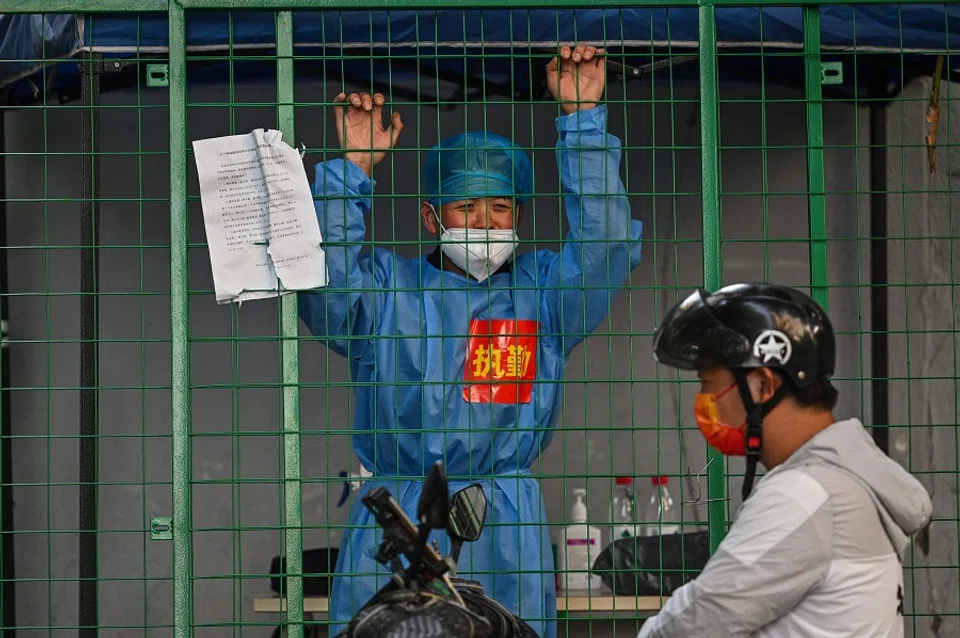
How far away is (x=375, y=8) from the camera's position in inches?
140

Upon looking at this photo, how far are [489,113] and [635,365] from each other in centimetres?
125

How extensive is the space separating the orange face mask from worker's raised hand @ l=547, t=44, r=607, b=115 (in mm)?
1252

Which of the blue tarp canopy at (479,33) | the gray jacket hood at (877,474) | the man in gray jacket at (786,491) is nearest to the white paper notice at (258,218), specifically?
the blue tarp canopy at (479,33)

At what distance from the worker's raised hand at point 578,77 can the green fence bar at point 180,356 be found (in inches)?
39.9

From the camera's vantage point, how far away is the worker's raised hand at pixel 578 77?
3.63m

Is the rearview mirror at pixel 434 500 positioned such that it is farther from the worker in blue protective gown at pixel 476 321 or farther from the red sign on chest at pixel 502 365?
the red sign on chest at pixel 502 365

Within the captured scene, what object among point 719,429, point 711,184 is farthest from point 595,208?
point 719,429

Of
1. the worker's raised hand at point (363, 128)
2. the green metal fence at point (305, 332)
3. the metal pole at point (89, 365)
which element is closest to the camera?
the worker's raised hand at point (363, 128)

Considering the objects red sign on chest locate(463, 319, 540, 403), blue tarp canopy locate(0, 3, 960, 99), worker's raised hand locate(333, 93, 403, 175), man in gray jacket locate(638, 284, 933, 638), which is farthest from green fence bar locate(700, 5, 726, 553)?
man in gray jacket locate(638, 284, 933, 638)

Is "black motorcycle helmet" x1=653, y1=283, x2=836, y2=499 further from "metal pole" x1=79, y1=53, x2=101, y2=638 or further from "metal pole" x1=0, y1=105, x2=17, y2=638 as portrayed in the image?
"metal pole" x1=0, y1=105, x2=17, y2=638

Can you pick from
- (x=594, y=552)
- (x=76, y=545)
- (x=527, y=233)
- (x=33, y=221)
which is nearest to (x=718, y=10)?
(x=527, y=233)

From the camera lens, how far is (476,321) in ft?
13.0

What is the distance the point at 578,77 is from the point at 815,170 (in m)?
0.69

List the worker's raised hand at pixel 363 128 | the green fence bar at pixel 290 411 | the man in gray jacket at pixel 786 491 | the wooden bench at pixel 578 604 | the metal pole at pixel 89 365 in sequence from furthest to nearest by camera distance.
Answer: the wooden bench at pixel 578 604 → the metal pole at pixel 89 365 → the worker's raised hand at pixel 363 128 → the green fence bar at pixel 290 411 → the man in gray jacket at pixel 786 491
